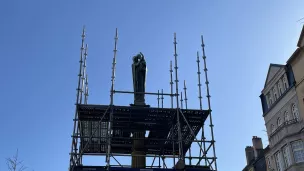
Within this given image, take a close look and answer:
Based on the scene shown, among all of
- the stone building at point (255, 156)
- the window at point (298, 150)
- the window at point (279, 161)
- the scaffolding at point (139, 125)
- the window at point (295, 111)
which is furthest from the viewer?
the stone building at point (255, 156)

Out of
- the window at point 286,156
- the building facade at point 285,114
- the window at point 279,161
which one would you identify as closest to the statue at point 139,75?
the building facade at point 285,114

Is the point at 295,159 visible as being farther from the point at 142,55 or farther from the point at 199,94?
the point at 142,55

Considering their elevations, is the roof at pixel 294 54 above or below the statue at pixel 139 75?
above

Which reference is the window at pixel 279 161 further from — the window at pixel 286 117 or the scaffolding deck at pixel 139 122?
the scaffolding deck at pixel 139 122

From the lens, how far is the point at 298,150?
34938 mm

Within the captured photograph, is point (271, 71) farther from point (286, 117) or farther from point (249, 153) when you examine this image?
point (249, 153)

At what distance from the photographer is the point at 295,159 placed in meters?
34.8

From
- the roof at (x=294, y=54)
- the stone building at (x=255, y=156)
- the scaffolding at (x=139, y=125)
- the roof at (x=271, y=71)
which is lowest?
the scaffolding at (x=139, y=125)

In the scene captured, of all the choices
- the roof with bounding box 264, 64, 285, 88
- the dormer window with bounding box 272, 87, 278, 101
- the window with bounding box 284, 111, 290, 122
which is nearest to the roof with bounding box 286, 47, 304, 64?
the roof with bounding box 264, 64, 285, 88

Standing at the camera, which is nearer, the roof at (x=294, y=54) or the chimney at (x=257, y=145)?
the roof at (x=294, y=54)

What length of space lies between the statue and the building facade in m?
17.6

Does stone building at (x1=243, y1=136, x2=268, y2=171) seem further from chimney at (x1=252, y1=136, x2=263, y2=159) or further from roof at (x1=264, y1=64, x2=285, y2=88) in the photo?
roof at (x1=264, y1=64, x2=285, y2=88)

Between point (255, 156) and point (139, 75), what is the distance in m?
28.5

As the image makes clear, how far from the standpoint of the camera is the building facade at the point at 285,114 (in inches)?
1375
